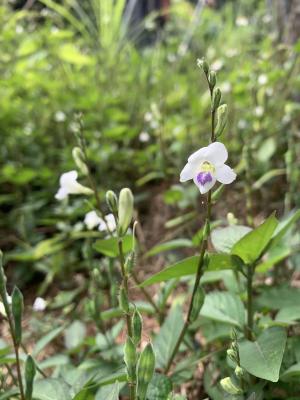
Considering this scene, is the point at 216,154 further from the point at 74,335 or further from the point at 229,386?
the point at 74,335

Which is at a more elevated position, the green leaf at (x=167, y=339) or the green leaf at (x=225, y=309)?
the green leaf at (x=225, y=309)

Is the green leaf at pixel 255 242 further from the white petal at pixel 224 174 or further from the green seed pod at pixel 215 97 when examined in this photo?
the green seed pod at pixel 215 97

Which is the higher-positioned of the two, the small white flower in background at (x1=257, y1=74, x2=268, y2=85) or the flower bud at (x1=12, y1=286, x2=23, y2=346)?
the flower bud at (x1=12, y1=286, x2=23, y2=346)

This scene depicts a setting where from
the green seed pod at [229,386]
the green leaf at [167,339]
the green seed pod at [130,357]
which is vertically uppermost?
the green seed pod at [130,357]

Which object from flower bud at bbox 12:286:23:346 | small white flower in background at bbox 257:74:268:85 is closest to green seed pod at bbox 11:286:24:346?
flower bud at bbox 12:286:23:346

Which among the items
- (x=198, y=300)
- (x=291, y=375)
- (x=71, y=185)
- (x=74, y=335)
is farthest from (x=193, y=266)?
(x=74, y=335)

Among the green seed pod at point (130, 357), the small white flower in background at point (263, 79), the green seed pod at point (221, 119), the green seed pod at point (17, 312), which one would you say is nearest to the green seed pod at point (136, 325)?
the green seed pod at point (130, 357)

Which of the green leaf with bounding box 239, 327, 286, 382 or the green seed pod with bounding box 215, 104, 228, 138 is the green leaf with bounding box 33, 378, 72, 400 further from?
the green seed pod with bounding box 215, 104, 228, 138
